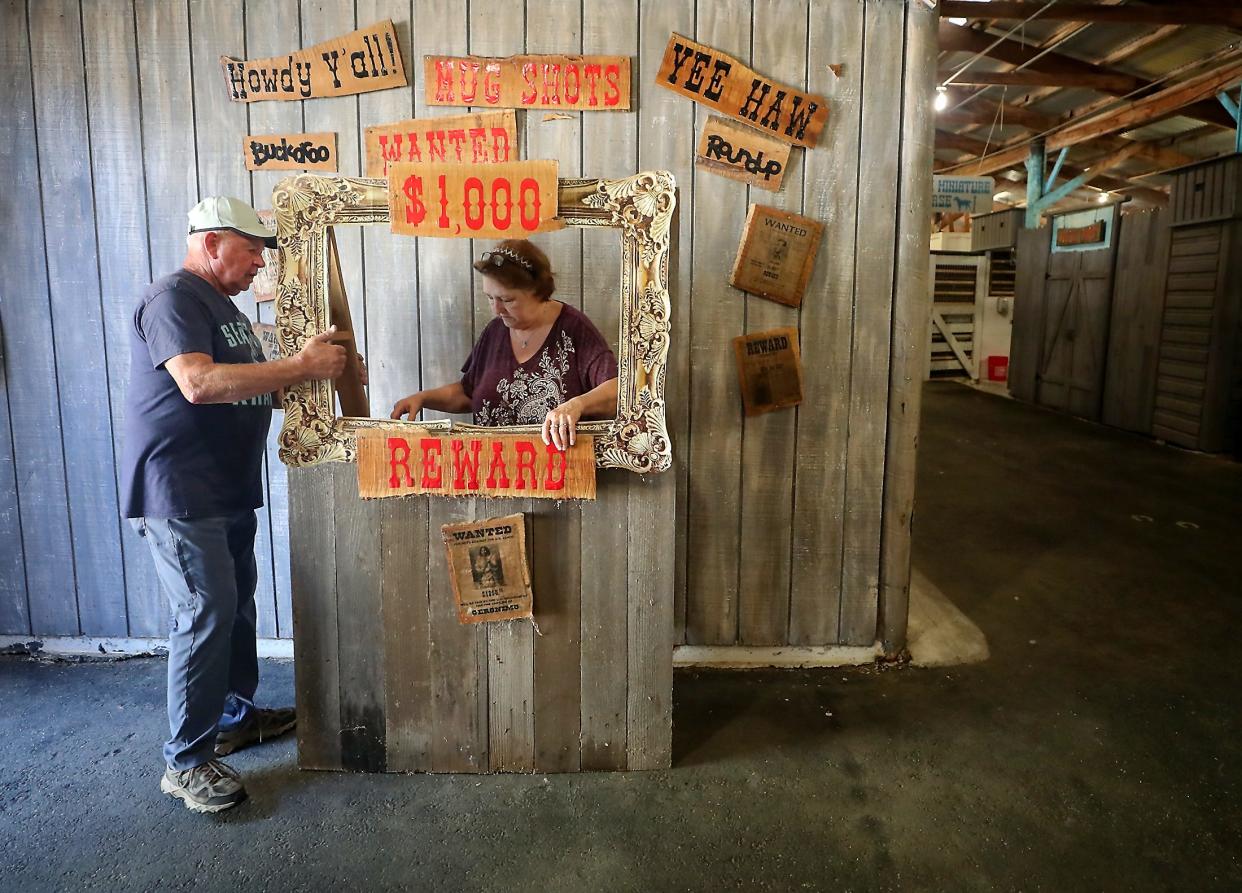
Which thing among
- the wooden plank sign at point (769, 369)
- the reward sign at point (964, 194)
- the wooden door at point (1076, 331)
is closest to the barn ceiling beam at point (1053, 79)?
the reward sign at point (964, 194)

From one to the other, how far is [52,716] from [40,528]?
2.61 ft

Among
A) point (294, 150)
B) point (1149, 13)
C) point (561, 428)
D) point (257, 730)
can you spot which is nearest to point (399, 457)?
point (561, 428)

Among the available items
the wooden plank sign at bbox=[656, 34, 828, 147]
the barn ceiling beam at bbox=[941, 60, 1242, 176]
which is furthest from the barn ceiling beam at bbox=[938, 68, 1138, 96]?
the wooden plank sign at bbox=[656, 34, 828, 147]

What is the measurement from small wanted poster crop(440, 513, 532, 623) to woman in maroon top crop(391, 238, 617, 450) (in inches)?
12.9

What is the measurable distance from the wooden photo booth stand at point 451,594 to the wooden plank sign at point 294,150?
0.76 meters

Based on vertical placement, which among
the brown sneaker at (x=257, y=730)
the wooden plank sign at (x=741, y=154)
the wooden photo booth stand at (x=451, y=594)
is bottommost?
the brown sneaker at (x=257, y=730)

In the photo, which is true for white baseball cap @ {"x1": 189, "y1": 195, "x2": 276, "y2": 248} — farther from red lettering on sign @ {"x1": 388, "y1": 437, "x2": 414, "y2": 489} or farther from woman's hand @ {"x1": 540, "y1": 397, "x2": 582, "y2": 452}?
woman's hand @ {"x1": 540, "y1": 397, "x2": 582, "y2": 452}

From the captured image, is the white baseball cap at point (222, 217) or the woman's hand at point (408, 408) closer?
the white baseball cap at point (222, 217)

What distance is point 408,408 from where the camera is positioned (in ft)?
7.75

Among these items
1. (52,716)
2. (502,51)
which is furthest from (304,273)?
(52,716)

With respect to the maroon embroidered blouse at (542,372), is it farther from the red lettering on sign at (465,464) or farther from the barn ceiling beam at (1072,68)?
the barn ceiling beam at (1072,68)

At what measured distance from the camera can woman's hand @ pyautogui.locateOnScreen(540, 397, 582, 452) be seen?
2076 mm

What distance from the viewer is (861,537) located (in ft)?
9.69

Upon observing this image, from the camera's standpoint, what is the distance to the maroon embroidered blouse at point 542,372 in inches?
88.6
